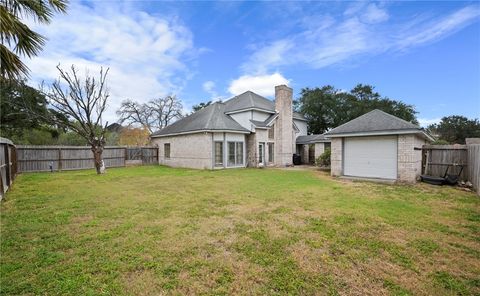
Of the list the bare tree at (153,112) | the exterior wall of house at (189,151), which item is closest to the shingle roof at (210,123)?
the exterior wall of house at (189,151)

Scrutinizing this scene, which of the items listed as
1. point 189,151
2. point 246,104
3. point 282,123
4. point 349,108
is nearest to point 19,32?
point 189,151

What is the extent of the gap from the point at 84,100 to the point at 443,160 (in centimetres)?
2083

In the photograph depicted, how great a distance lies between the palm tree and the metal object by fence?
45.6ft

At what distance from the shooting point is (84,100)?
49.3 ft

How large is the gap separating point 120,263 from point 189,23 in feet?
41.9

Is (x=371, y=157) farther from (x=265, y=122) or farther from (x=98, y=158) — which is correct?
(x=98, y=158)

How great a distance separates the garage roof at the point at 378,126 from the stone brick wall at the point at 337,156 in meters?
0.52

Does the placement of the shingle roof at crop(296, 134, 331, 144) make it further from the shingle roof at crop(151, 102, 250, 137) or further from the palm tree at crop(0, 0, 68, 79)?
the palm tree at crop(0, 0, 68, 79)

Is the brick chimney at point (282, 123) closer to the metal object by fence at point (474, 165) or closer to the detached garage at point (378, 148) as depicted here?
the detached garage at point (378, 148)

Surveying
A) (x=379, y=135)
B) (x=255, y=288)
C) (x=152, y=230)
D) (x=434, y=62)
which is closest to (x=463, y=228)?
(x=255, y=288)

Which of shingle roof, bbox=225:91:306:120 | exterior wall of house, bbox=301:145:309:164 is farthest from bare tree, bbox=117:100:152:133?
exterior wall of house, bbox=301:145:309:164

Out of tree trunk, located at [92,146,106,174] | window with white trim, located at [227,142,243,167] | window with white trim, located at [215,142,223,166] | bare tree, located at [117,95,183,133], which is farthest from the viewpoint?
bare tree, located at [117,95,183,133]

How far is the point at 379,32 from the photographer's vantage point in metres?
12.2

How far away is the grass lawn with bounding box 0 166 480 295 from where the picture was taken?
114 inches
